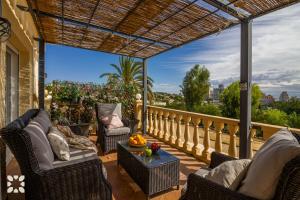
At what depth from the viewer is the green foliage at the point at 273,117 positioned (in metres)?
8.06

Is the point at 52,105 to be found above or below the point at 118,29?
below

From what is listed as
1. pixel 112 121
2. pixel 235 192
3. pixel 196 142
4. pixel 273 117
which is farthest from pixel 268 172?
pixel 273 117

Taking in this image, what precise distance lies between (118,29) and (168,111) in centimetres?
238

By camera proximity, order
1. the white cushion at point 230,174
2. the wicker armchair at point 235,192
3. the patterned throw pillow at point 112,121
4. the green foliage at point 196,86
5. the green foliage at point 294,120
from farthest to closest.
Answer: the green foliage at point 196,86, the green foliage at point 294,120, the patterned throw pillow at point 112,121, the white cushion at point 230,174, the wicker armchair at point 235,192

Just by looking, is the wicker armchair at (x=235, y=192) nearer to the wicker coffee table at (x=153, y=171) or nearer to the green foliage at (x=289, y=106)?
the wicker coffee table at (x=153, y=171)

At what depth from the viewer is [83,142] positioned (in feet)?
9.73

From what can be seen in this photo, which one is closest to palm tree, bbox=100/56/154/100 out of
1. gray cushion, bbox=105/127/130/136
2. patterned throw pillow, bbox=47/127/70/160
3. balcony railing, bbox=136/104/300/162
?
balcony railing, bbox=136/104/300/162

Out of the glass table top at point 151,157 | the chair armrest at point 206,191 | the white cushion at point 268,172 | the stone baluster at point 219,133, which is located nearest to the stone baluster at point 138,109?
the stone baluster at point 219,133

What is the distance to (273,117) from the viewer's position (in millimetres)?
8609

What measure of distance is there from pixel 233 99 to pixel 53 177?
34.9ft

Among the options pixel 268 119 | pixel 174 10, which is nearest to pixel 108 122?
pixel 174 10

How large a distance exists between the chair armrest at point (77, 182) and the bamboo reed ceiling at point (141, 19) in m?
2.25

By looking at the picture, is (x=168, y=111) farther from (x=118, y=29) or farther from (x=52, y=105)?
(x=52, y=105)

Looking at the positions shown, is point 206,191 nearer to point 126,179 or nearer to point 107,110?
point 126,179
